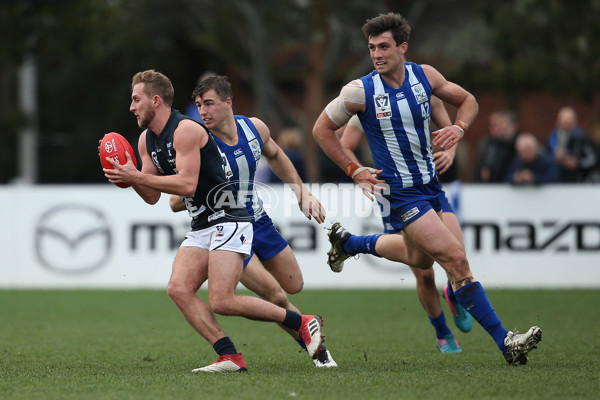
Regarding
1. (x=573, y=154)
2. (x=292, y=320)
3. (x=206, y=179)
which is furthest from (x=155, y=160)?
(x=573, y=154)

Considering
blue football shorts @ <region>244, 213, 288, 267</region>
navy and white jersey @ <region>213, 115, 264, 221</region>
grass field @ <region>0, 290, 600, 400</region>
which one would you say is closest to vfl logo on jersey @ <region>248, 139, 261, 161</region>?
navy and white jersey @ <region>213, 115, 264, 221</region>

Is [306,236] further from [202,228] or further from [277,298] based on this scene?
[202,228]

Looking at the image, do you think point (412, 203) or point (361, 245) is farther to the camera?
point (361, 245)

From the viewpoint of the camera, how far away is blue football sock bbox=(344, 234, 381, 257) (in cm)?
789

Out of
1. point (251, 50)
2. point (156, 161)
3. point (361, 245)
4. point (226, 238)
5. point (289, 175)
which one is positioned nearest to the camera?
point (226, 238)

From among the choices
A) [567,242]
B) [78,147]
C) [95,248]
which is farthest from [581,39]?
[78,147]

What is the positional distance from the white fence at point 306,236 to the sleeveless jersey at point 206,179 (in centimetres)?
639

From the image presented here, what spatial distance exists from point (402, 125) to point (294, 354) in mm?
2093

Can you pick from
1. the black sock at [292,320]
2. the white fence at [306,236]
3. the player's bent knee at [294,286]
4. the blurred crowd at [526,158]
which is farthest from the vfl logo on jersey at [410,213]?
the blurred crowd at [526,158]

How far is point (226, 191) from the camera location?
7.07m

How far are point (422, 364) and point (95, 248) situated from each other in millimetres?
7916

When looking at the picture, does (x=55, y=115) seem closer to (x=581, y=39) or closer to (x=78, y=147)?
(x=78, y=147)

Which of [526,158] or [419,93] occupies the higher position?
[419,93]

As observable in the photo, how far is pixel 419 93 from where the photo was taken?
732 centimetres
